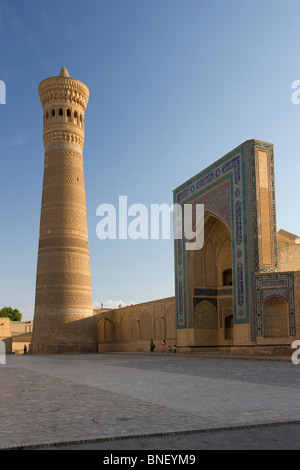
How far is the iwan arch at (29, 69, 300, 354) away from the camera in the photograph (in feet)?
41.5

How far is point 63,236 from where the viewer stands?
71.4 feet

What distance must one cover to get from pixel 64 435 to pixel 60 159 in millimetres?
20694

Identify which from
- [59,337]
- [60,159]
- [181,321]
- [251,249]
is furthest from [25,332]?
[251,249]

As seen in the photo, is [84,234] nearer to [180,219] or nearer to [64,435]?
[180,219]

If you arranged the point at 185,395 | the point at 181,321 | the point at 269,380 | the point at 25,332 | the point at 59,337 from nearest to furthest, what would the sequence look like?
the point at 185,395, the point at 269,380, the point at 181,321, the point at 59,337, the point at 25,332

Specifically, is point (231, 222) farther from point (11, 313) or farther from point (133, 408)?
point (11, 313)

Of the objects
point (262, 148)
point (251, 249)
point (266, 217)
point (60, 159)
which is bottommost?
point (251, 249)

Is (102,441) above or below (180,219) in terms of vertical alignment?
below

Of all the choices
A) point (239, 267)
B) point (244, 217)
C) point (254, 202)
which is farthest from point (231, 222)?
point (239, 267)

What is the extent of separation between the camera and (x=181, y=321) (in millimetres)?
16750

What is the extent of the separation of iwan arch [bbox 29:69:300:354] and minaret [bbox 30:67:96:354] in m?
0.05

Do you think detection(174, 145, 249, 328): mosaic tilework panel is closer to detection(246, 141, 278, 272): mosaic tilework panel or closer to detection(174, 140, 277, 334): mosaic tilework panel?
detection(174, 140, 277, 334): mosaic tilework panel

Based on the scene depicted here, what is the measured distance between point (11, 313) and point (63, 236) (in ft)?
103

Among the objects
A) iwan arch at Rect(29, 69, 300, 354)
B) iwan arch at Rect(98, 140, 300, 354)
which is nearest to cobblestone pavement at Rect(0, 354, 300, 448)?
iwan arch at Rect(98, 140, 300, 354)
